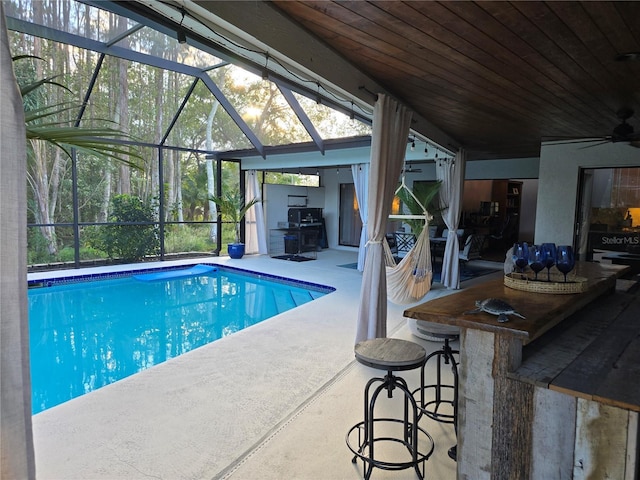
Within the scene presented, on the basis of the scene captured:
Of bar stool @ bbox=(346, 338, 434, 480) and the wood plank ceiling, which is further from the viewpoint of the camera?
the wood plank ceiling

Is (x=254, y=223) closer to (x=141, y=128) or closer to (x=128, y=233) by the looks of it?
(x=128, y=233)

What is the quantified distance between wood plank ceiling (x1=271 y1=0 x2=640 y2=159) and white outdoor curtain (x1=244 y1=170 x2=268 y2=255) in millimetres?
6030

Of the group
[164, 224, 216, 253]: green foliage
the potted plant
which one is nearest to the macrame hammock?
the potted plant

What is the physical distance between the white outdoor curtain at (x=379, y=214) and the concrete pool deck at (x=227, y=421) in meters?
0.39

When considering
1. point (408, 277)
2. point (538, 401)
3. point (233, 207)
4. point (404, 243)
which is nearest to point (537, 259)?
point (538, 401)

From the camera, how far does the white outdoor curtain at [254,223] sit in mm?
9516

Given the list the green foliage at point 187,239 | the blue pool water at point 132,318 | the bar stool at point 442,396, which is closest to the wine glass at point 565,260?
the bar stool at point 442,396

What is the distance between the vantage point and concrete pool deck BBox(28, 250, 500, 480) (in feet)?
6.28

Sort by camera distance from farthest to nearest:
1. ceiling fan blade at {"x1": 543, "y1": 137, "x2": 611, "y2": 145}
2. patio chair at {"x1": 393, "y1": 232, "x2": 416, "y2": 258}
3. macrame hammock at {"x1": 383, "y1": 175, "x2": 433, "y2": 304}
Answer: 1. patio chair at {"x1": 393, "y1": 232, "x2": 416, "y2": 258}
2. ceiling fan blade at {"x1": 543, "y1": 137, "x2": 611, "y2": 145}
3. macrame hammock at {"x1": 383, "y1": 175, "x2": 433, "y2": 304}

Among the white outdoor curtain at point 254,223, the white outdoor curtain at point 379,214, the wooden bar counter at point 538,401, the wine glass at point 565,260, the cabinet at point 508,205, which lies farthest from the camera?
the cabinet at point 508,205

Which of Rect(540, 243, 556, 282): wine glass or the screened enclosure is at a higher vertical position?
the screened enclosure

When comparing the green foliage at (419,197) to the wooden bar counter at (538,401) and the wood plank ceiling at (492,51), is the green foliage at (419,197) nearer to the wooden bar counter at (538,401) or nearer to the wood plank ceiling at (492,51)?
the wood plank ceiling at (492,51)

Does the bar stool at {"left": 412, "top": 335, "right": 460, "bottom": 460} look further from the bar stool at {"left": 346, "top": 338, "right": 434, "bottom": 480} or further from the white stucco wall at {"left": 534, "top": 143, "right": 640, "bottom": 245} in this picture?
the white stucco wall at {"left": 534, "top": 143, "right": 640, "bottom": 245}

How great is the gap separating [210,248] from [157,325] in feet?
16.5
